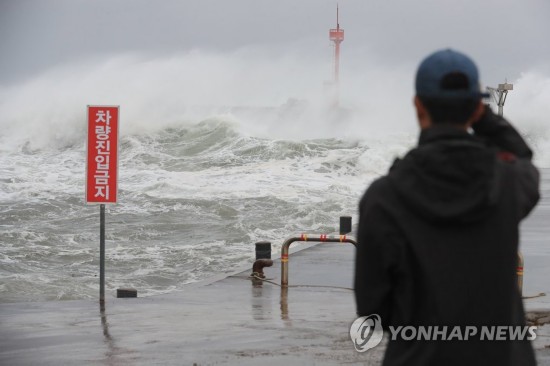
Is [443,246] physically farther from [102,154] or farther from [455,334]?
[102,154]

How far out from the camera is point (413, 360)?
280cm

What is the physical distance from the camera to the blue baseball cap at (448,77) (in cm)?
284

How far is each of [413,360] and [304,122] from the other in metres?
61.2

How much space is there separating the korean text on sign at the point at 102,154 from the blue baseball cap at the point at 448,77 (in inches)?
339

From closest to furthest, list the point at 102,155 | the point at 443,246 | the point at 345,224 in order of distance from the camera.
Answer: the point at 443,246
the point at 102,155
the point at 345,224

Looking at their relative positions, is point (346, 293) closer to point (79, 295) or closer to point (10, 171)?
point (79, 295)

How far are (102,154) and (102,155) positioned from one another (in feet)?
0.03

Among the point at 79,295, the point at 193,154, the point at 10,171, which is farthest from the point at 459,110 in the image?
the point at 193,154

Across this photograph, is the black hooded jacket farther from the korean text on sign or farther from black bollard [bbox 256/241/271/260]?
black bollard [bbox 256/241/271/260]

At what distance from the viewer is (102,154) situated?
11406 millimetres

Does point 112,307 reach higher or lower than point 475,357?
lower

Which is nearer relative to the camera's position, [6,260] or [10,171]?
[6,260]

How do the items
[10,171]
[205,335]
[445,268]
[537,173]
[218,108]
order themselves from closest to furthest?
[445,268] < [537,173] < [205,335] < [10,171] < [218,108]

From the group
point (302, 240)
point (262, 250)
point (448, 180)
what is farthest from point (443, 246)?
point (262, 250)
